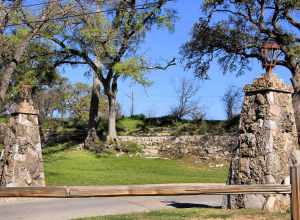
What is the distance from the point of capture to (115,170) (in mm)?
28484

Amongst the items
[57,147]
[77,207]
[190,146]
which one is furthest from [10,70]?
[190,146]

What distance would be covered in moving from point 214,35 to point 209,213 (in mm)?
25407

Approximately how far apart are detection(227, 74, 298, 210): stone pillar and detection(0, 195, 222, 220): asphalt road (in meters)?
2.03

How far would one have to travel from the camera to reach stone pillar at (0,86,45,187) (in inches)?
608

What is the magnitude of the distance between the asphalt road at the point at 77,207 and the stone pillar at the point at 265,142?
6.65ft

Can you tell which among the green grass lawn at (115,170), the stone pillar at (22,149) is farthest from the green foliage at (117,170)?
the stone pillar at (22,149)

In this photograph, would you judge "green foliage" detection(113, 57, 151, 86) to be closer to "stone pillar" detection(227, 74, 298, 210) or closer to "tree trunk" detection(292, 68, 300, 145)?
"tree trunk" detection(292, 68, 300, 145)

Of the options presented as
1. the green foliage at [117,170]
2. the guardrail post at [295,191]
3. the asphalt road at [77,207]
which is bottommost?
the asphalt road at [77,207]

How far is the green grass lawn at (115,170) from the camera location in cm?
2328

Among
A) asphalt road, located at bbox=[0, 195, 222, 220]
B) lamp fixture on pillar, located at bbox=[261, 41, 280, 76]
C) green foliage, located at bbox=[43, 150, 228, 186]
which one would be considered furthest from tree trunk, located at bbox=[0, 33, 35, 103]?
lamp fixture on pillar, located at bbox=[261, 41, 280, 76]

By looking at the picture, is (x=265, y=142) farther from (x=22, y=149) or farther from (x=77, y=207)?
(x=22, y=149)

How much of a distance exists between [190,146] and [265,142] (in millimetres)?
23126

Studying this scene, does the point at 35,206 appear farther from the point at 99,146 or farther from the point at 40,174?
the point at 99,146

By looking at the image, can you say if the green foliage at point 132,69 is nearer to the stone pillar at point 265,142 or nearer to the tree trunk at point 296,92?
the tree trunk at point 296,92
